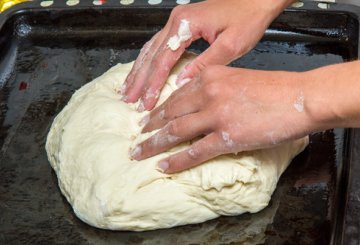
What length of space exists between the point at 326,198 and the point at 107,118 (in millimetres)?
609

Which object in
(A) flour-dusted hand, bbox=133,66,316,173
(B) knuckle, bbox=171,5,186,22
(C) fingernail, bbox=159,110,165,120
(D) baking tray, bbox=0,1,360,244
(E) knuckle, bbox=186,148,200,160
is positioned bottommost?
(D) baking tray, bbox=0,1,360,244

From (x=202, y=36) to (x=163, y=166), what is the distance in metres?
0.39

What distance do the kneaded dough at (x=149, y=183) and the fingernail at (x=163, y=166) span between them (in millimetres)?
11

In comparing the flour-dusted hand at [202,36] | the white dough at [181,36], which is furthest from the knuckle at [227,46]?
the white dough at [181,36]

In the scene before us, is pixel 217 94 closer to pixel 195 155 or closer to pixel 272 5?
pixel 195 155

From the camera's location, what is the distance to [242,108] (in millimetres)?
1187

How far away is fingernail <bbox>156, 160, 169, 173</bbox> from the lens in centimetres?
133

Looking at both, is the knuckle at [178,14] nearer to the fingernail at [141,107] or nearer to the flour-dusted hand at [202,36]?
the flour-dusted hand at [202,36]

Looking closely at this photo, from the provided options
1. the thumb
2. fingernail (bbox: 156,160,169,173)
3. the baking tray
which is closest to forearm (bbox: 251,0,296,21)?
the thumb

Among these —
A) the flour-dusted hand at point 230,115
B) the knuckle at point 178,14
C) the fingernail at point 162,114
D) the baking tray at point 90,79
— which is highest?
the knuckle at point 178,14

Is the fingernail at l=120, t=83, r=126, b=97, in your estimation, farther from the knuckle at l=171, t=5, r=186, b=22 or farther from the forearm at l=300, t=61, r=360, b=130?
the forearm at l=300, t=61, r=360, b=130

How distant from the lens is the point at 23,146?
1575 millimetres

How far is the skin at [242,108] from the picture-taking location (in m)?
1.12

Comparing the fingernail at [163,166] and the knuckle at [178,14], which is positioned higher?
the knuckle at [178,14]
